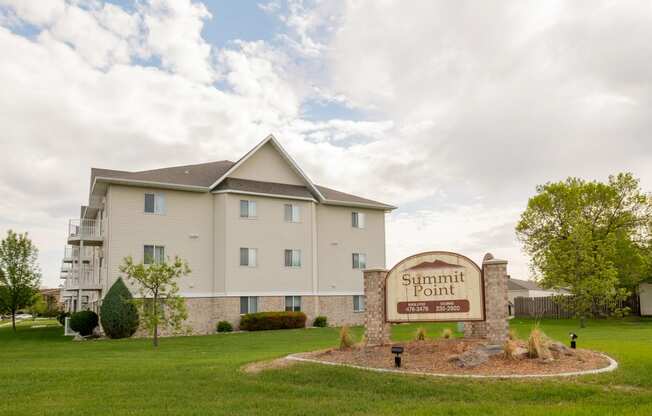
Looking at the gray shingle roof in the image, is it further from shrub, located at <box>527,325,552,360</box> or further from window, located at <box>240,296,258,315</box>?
shrub, located at <box>527,325,552,360</box>

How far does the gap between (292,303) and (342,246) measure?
5.19 metres

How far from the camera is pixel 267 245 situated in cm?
3419

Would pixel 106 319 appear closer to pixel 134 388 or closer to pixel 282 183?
pixel 282 183

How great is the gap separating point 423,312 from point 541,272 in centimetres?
2493

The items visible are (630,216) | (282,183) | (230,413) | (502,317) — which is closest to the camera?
(230,413)

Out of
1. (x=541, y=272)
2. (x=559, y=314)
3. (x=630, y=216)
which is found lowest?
(x=559, y=314)

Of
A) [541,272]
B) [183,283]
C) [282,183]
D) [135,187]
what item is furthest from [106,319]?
[541,272]

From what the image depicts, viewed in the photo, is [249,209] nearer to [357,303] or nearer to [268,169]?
[268,169]

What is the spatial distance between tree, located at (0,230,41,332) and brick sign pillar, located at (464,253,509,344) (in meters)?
35.9

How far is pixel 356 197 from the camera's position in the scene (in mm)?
40000

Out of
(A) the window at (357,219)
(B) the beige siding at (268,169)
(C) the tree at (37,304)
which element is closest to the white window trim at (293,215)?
(B) the beige siding at (268,169)

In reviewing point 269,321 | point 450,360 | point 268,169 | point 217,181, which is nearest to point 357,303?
point 269,321

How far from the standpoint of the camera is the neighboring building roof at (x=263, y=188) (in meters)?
33.3

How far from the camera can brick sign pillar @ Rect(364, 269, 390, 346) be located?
14.5 meters
